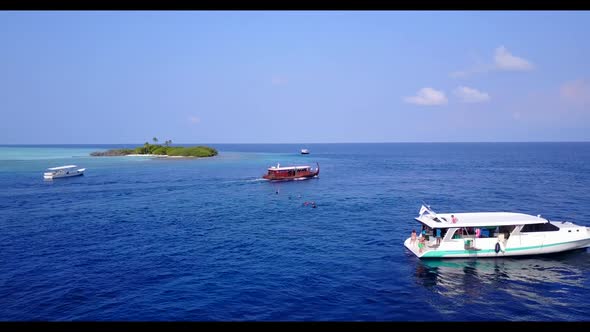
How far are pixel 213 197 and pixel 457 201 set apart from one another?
45474 mm

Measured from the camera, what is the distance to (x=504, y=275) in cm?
3384

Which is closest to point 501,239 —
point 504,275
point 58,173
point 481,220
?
point 481,220

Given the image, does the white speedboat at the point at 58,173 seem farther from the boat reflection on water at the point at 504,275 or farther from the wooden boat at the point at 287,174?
the boat reflection on water at the point at 504,275

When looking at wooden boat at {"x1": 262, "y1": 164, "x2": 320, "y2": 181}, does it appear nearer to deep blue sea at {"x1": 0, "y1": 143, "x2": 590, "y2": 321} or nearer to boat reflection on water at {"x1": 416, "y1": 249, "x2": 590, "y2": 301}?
deep blue sea at {"x1": 0, "y1": 143, "x2": 590, "y2": 321}

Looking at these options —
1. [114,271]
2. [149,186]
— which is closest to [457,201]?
[114,271]

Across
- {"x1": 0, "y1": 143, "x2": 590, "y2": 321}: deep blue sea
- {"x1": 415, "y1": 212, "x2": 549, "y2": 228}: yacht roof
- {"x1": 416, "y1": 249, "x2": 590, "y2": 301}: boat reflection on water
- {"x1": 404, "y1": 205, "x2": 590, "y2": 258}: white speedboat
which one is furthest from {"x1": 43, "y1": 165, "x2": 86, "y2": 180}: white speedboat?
{"x1": 416, "y1": 249, "x2": 590, "y2": 301}: boat reflection on water

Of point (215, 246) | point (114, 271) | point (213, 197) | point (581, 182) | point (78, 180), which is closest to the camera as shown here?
point (114, 271)

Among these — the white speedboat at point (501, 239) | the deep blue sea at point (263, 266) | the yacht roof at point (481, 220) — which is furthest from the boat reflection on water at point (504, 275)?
the yacht roof at point (481, 220)

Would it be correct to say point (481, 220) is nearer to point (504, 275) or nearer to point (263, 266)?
point (504, 275)

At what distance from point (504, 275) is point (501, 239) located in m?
5.00

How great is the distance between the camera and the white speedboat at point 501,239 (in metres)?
37.7

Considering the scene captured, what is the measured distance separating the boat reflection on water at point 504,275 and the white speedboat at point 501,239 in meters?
0.78

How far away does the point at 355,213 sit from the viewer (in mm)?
60500
